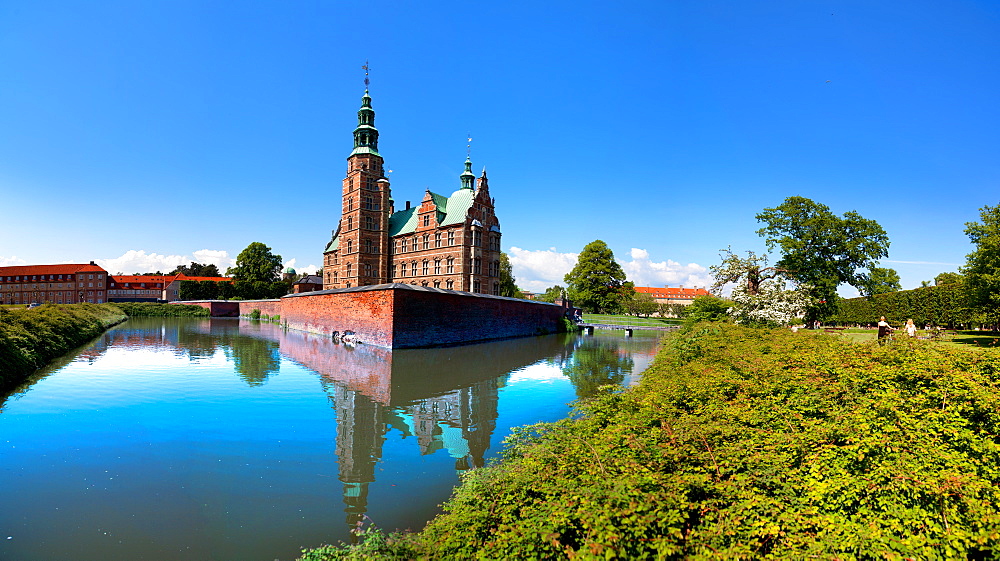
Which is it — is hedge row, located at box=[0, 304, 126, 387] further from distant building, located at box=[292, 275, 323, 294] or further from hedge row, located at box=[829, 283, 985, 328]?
distant building, located at box=[292, 275, 323, 294]

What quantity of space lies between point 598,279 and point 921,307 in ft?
92.5

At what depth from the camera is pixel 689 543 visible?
2.65 m

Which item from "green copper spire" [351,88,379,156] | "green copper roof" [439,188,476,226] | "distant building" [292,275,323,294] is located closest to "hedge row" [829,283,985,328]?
"green copper roof" [439,188,476,226]

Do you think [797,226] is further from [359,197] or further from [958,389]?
[359,197]

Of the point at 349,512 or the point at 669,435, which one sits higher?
the point at 669,435

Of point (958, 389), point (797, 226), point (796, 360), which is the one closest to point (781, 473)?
point (958, 389)

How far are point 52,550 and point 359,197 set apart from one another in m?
41.7

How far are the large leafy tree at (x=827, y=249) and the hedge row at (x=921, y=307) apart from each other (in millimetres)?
3090

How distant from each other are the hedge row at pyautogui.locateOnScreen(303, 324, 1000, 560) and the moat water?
6.17 feet

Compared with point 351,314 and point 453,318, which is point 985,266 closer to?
point 453,318

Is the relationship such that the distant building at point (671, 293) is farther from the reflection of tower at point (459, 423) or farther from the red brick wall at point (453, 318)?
the reflection of tower at point (459, 423)

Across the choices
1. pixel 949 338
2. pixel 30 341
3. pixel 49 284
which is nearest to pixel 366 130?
pixel 30 341

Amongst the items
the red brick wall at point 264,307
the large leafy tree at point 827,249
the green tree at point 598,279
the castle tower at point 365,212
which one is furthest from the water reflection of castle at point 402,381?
the green tree at point 598,279

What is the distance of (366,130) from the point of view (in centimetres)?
4375
